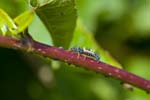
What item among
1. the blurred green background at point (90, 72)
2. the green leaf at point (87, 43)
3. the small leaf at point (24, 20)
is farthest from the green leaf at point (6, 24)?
the blurred green background at point (90, 72)

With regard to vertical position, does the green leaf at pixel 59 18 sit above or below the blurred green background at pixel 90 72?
below

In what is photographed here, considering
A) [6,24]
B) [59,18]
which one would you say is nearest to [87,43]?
[59,18]

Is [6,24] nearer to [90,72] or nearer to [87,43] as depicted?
[87,43]

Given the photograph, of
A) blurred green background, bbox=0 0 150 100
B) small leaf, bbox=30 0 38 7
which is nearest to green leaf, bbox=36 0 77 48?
small leaf, bbox=30 0 38 7

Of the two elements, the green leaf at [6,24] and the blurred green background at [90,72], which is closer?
the green leaf at [6,24]

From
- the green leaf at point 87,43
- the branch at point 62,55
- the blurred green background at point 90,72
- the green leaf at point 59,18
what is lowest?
the branch at point 62,55

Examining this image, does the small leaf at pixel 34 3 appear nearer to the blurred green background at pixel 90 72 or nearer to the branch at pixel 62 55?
the branch at pixel 62 55

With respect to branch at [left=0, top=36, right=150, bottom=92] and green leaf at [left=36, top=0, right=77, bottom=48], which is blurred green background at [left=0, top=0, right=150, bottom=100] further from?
branch at [left=0, top=36, right=150, bottom=92]
